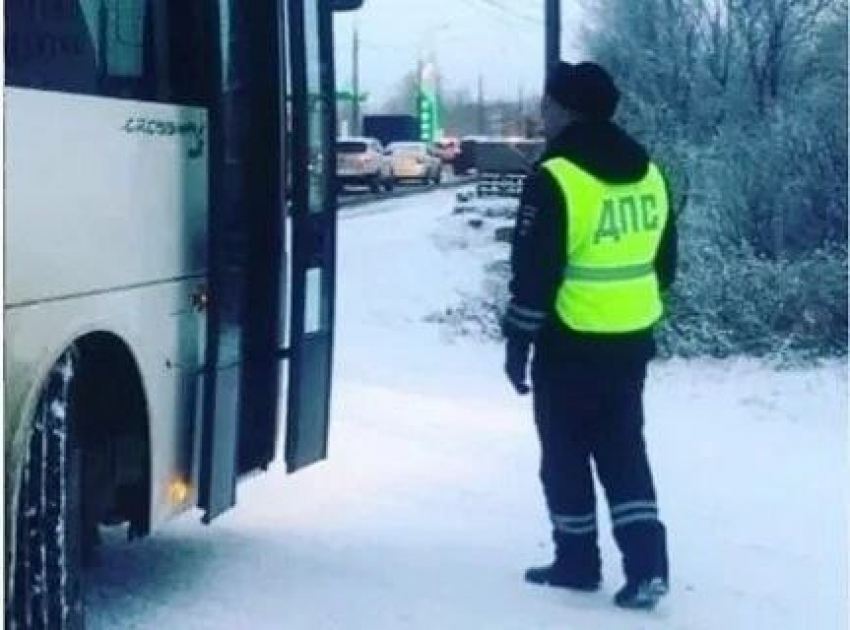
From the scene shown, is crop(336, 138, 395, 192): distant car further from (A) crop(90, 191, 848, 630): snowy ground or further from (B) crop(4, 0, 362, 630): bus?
(B) crop(4, 0, 362, 630): bus

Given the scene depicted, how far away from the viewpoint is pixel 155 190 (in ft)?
19.4

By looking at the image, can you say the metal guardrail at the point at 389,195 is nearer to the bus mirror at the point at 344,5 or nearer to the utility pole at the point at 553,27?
the utility pole at the point at 553,27

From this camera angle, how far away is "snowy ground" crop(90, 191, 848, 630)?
21.7ft

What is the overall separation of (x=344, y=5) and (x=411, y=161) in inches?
2160

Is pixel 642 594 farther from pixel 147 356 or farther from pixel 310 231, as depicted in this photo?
pixel 147 356

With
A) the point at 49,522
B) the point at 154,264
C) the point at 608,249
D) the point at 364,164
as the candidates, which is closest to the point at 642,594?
the point at 608,249

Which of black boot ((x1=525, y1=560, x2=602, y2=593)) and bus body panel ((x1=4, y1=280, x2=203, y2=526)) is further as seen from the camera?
black boot ((x1=525, y1=560, x2=602, y2=593))

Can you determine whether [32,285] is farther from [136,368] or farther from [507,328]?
[507,328]

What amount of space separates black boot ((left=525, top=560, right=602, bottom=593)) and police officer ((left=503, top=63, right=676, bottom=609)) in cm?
3

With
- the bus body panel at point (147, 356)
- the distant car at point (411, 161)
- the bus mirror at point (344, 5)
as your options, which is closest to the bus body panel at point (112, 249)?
the bus body panel at point (147, 356)

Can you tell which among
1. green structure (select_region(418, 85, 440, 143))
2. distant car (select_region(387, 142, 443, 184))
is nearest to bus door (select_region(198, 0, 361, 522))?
distant car (select_region(387, 142, 443, 184))

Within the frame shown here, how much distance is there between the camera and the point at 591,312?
655cm

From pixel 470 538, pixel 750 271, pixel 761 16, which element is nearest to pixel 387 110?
pixel 761 16

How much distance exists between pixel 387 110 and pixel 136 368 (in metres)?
99.8
